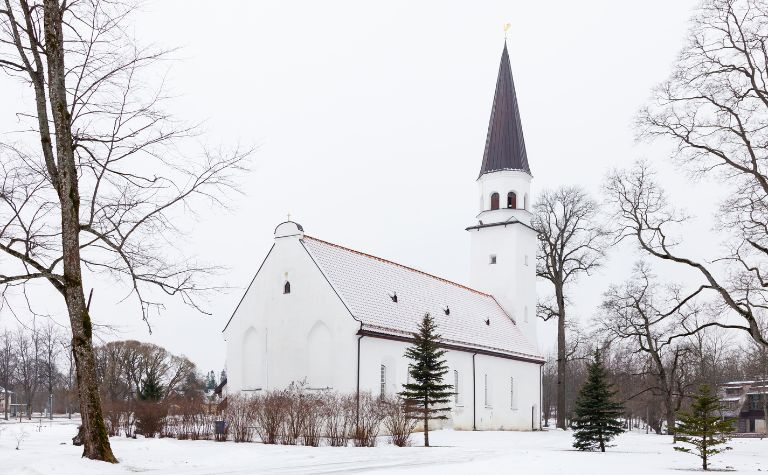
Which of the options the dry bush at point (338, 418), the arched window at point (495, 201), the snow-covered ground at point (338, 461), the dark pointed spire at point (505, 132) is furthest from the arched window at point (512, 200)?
the snow-covered ground at point (338, 461)

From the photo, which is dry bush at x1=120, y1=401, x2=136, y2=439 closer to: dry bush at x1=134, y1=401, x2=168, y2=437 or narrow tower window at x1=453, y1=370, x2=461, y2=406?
dry bush at x1=134, y1=401, x2=168, y2=437

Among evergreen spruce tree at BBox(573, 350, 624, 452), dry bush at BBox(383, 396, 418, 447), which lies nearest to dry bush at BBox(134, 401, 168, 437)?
dry bush at BBox(383, 396, 418, 447)

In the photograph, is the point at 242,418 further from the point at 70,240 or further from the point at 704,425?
the point at 704,425

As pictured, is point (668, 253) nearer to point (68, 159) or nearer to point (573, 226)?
point (68, 159)

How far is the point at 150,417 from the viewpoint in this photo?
2706 cm

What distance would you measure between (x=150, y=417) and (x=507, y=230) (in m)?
28.0

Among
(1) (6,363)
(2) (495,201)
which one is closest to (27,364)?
(1) (6,363)

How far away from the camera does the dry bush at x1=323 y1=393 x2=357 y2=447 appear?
25047 mm

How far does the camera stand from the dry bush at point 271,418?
25.1m

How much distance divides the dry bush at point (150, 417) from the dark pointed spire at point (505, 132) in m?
29.2

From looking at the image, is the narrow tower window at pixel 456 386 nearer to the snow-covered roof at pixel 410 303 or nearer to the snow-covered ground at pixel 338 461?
the snow-covered roof at pixel 410 303

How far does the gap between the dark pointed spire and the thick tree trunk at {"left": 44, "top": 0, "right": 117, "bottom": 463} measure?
1420 inches

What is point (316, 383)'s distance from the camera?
3186 centimetres

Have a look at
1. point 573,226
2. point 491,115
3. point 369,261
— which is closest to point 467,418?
point 369,261
